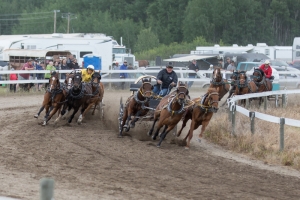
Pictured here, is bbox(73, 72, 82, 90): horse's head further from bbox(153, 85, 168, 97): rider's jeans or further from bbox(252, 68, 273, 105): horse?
bbox(252, 68, 273, 105): horse

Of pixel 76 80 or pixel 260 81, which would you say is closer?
pixel 76 80

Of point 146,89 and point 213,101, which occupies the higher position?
point 146,89

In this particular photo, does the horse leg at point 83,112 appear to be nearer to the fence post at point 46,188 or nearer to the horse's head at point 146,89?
the horse's head at point 146,89

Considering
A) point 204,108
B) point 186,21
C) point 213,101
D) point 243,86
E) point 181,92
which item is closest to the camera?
point 181,92

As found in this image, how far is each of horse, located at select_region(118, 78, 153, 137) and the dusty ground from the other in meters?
0.42

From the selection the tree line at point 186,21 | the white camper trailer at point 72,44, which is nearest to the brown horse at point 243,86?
the white camper trailer at point 72,44

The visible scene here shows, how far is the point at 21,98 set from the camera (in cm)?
2586

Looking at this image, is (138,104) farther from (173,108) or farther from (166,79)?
(173,108)

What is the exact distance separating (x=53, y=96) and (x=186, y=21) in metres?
61.6

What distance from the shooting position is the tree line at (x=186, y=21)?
7644 centimetres

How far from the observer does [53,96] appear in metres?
17.8

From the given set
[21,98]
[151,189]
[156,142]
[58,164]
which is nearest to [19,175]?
[58,164]

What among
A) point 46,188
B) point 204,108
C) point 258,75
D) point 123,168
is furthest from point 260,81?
point 46,188

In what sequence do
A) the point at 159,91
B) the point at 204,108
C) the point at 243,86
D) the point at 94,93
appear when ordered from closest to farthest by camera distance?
1. the point at 204,108
2. the point at 159,91
3. the point at 94,93
4. the point at 243,86
